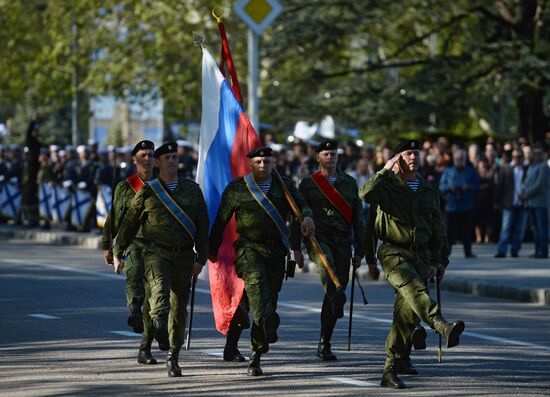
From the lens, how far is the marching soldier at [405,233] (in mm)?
11062

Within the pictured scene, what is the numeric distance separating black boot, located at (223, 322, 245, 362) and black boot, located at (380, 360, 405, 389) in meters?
1.80

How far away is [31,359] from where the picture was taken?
40.5ft

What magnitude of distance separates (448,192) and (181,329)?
44.8ft

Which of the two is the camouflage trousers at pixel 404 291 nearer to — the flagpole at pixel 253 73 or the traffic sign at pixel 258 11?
the traffic sign at pixel 258 11

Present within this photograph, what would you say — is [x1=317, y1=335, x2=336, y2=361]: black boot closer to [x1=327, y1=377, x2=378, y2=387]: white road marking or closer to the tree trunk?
[x1=327, y1=377, x2=378, y2=387]: white road marking

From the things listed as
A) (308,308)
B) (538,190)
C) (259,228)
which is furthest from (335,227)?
(538,190)

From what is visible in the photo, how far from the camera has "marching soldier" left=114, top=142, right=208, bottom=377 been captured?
1164 cm

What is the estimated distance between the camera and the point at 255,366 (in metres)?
11.4

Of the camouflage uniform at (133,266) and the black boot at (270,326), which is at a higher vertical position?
the camouflage uniform at (133,266)

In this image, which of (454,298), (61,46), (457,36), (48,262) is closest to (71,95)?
(61,46)

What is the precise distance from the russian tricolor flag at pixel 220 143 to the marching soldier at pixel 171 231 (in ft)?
2.83

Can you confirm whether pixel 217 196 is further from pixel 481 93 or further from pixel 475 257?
pixel 481 93

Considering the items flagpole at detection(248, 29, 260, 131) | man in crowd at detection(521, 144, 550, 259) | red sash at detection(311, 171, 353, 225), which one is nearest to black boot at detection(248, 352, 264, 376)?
red sash at detection(311, 171, 353, 225)

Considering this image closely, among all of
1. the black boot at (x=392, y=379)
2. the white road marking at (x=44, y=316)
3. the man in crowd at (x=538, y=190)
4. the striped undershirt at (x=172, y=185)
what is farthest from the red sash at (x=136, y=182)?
the man in crowd at (x=538, y=190)
